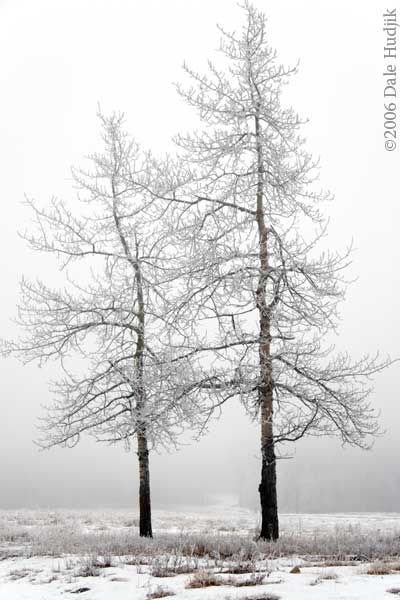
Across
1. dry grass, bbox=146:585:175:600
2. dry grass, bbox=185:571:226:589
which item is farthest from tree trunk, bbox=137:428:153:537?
dry grass, bbox=146:585:175:600

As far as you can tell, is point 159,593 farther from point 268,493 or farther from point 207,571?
point 268,493

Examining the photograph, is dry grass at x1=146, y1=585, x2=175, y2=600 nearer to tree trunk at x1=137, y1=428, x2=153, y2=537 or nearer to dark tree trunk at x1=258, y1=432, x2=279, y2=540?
dark tree trunk at x1=258, y1=432, x2=279, y2=540

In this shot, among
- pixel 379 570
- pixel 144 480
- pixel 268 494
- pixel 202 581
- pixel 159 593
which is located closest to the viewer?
pixel 159 593

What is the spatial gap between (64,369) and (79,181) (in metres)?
4.68

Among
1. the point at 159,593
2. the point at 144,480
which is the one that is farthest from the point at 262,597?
the point at 144,480

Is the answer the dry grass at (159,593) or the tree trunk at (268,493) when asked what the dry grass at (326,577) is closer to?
the dry grass at (159,593)

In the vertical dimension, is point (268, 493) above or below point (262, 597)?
above

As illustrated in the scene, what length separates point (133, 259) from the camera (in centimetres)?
1378

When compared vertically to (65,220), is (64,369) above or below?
below

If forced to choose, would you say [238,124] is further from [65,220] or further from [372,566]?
[372,566]

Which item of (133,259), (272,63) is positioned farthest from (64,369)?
(272,63)

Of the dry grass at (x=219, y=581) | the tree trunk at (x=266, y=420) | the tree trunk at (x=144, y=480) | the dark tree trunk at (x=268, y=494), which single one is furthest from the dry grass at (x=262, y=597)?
the tree trunk at (x=144, y=480)

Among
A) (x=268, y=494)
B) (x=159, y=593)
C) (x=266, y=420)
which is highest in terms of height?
(x=266, y=420)

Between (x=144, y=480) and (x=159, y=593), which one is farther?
(x=144, y=480)
